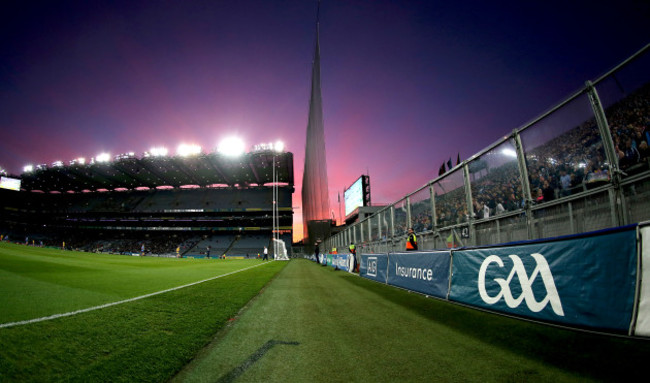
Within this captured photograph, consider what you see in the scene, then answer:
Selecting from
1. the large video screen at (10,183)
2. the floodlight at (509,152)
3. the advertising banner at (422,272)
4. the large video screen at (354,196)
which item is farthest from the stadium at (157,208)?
the floodlight at (509,152)

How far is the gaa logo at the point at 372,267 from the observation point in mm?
9775

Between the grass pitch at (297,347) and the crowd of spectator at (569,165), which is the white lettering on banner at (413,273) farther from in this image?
the crowd of spectator at (569,165)

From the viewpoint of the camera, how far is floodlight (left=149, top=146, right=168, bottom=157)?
142ft

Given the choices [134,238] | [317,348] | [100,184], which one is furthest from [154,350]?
[100,184]

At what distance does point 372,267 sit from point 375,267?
1.23 feet

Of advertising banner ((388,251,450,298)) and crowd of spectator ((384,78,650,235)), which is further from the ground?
crowd of spectator ((384,78,650,235))

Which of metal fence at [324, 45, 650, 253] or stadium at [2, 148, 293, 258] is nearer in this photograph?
metal fence at [324, 45, 650, 253]

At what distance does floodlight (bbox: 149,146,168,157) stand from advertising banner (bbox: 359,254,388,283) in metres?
43.1

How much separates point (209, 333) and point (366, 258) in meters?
8.45

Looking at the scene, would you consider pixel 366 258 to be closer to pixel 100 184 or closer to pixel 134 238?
pixel 134 238

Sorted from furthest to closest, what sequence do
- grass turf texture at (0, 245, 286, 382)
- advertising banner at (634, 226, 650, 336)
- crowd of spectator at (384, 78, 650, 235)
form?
crowd of spectator at (384, 78, 650, 235), advertising banner at (634, 226, 650, 336), grass turf texture at (0, 245, 286, 382)

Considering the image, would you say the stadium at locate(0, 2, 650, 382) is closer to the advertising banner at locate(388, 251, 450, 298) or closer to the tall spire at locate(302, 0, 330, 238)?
the advertising banner at locate(388, 251, 450, 298)

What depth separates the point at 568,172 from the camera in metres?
4.08

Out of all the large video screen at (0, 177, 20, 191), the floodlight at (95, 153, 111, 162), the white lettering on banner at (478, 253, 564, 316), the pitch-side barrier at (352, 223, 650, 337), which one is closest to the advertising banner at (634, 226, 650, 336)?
the pitch-side barrier at (352, 223, 650, 337)
